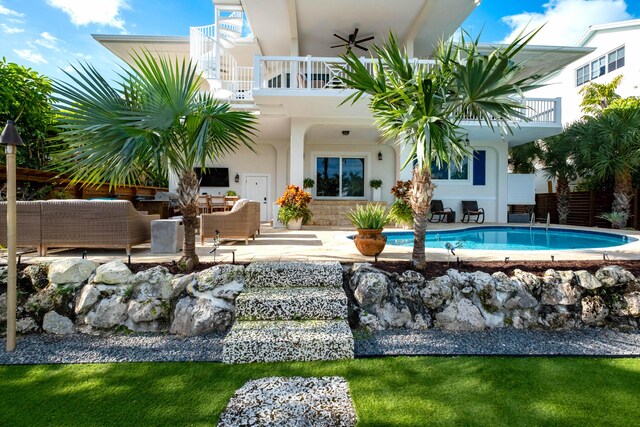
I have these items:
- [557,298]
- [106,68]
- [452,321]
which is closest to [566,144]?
[557,298]

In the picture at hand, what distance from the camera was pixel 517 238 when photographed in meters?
8.85

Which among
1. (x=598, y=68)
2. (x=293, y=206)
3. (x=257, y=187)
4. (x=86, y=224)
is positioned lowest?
(x=86, y=224)

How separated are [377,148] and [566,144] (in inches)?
259

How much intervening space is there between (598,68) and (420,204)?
2061 centimetres

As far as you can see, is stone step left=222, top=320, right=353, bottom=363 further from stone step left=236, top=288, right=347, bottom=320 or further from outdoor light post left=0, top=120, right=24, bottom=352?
outdoor light post left=0, top=120, right=24, bottom=352

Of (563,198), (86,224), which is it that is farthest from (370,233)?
(563,198)

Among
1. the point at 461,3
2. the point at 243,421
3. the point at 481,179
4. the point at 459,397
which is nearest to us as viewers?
the point at 243,421

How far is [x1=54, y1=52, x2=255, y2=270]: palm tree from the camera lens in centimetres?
330

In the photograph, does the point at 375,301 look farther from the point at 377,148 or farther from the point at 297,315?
the point at 377,148

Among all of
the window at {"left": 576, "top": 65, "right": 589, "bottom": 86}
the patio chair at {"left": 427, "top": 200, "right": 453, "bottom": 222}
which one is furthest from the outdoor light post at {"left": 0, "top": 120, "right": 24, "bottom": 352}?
the window at {"left": 576, "top": 65, "right": 589, "bottom": 86}

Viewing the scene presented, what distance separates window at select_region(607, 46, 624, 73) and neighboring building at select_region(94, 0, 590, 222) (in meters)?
6.71

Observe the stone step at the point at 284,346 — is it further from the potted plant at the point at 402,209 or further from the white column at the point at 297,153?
the white column at the point at 297,153

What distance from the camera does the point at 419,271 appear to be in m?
3.91

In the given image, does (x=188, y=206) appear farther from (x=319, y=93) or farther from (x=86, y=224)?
(x=319, y=93)
